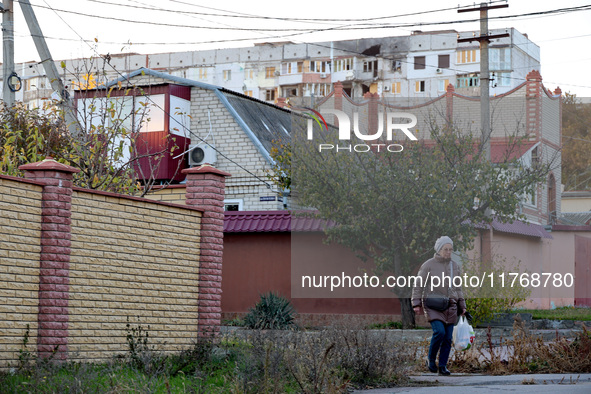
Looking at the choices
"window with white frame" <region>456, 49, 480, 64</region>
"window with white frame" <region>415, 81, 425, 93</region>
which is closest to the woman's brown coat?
"window with white frame" <region>456, 49, 480, 64</region>

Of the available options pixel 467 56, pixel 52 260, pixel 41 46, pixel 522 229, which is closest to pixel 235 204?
pixel 522 229

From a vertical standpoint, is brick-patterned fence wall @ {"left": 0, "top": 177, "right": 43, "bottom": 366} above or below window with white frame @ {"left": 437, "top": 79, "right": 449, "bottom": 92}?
below

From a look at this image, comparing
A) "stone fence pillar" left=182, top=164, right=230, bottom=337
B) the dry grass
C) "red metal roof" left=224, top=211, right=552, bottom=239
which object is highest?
"red metal roof" left=224, top=211, right=552, bottom=239

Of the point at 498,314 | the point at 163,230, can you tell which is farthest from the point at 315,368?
the point at 498,314

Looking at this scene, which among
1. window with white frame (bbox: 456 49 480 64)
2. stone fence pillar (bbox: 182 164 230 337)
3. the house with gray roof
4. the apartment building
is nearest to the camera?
stone fence pillar (bbox: 182 164 230 337)

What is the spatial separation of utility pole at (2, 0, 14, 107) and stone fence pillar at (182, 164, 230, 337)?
7900 millimetres

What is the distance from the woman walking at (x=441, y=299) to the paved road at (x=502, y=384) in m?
0.45

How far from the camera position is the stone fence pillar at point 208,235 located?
12594mm

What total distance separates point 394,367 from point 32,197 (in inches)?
185

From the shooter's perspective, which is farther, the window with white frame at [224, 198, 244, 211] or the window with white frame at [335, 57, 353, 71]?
the window with white frame at [335, 57, 353, 71]

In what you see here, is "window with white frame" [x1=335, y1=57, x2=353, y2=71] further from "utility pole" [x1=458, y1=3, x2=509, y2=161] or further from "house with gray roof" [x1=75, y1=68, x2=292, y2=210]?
"utility pole" [x1=458, y1=3, x2=509, y2=161]

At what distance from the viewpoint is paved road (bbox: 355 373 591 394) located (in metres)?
9.49

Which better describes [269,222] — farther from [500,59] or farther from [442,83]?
[442,83]

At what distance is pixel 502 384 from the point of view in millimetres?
10359
